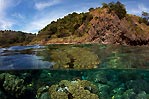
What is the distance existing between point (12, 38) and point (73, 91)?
7251 mm

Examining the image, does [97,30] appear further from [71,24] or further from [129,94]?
[129,94]

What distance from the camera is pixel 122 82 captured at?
65.9 feet

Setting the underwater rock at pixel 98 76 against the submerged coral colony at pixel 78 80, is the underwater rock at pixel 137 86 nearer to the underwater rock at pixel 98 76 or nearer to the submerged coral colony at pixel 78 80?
the submerged coral colony at pixel 78 80

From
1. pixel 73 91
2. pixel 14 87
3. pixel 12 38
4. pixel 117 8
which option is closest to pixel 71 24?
pixel 117 8

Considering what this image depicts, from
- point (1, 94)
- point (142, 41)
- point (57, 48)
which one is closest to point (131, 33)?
point (142, 41)

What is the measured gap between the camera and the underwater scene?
17.1 metres

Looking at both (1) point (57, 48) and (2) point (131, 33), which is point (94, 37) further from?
(1) point (57, 48)

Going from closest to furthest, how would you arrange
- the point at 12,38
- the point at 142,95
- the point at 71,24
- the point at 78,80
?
the point at 142,95 < the point at 78,80 < the point at 12,38 < the point at 71,24

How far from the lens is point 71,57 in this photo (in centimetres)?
1827

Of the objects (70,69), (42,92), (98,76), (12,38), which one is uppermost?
(12,38)

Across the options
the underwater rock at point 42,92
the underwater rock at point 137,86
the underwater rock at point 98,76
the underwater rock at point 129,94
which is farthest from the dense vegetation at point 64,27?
the underwater rock at point 129,94

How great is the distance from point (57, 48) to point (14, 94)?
3.64 m

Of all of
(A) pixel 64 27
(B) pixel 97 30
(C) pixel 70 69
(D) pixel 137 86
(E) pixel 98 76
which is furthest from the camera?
(A) pixel 64 27

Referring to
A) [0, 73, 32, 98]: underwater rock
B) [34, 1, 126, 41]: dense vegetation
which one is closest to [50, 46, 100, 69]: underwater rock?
[0, 73, 32, 98]: underwater rock
